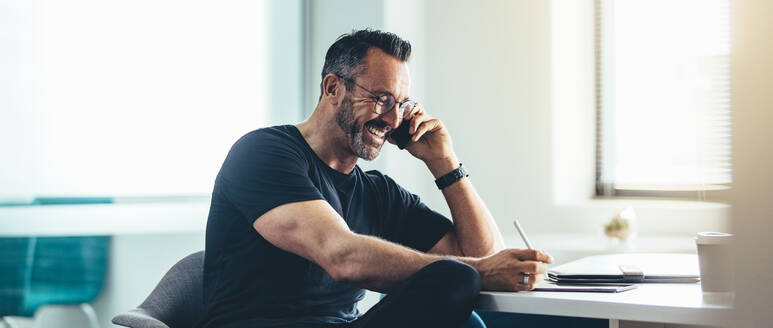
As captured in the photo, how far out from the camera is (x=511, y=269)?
1.44m

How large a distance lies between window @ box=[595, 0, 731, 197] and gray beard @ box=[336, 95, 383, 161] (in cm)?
196

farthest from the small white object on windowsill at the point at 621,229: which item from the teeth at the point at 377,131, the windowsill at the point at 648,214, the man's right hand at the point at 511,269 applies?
the man's right hand at the point at 511,269

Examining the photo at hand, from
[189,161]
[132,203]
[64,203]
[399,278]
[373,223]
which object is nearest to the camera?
[399,278]

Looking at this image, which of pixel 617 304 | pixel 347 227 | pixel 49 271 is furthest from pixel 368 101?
pixel 49 271

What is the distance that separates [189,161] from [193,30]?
503 mm

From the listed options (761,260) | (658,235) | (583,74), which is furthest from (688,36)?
(761,260)

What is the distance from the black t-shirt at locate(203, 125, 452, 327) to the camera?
160 cm

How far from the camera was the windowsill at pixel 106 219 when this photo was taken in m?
2.00

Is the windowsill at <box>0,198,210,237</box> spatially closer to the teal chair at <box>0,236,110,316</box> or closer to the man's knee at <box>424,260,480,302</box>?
the teal chair at <box>0,236,110,316</box>

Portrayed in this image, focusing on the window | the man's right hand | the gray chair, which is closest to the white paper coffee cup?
the man's right hand

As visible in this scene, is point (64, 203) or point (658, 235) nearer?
point (64, 203)

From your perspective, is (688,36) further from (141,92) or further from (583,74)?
(141,92)

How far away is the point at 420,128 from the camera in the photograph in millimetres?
2061

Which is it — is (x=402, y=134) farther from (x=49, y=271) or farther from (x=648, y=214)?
(x=648, y=214)
